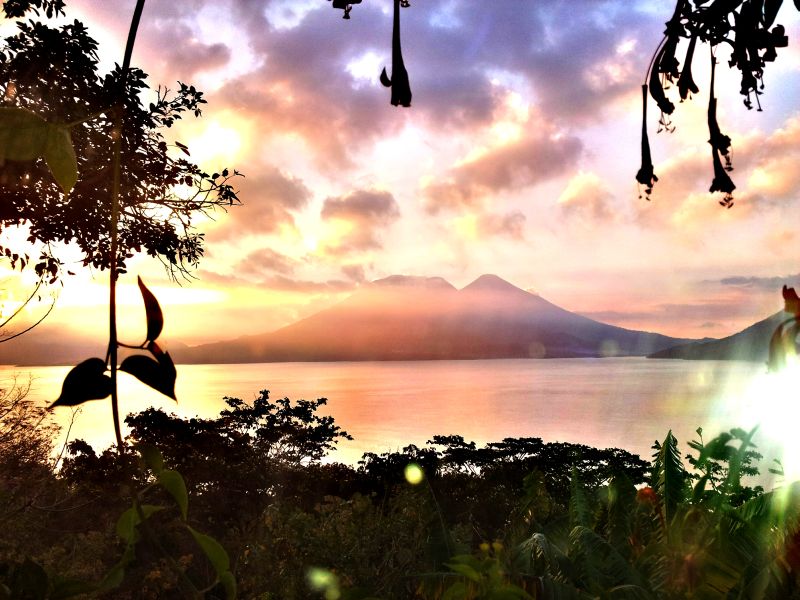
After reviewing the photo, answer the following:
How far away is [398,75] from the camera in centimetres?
83

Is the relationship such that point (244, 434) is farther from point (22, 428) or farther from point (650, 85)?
point (650, 85)

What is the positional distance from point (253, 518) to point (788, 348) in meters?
11.3

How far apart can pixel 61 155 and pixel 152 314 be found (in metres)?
0.15

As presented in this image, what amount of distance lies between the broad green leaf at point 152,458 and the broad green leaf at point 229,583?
179mm

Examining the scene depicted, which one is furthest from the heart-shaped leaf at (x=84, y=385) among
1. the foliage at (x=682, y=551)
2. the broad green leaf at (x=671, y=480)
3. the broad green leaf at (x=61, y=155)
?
the broad green leaf at (x=671, y=480)

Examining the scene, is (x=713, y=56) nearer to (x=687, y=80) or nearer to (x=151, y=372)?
(x=687, y=80)

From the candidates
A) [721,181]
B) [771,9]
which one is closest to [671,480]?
[721,181]

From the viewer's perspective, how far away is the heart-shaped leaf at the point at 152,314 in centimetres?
52

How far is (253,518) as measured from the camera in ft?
35.8

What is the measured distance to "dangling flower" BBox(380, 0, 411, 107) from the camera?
2.67 feet

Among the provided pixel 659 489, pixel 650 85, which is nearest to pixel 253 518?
pixel 659 489

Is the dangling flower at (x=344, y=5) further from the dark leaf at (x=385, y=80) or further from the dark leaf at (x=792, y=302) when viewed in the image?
the dark leaf at (x=792, y=302)

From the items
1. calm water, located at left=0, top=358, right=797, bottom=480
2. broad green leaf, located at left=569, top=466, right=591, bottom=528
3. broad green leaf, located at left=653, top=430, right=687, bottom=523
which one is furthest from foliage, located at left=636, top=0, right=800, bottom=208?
calm water, located at left=0, top=358, right=797, bottom=480

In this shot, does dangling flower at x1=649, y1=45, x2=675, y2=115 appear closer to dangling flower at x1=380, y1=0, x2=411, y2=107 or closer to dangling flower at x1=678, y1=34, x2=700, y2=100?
dangling flower at x1=678, y1=34, x2=700, y2=100
